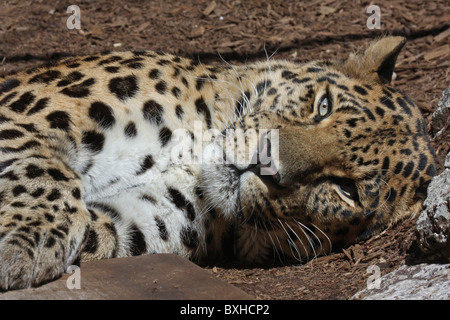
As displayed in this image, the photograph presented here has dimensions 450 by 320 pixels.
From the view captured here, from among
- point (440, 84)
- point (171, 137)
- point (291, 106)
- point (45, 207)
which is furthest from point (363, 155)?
point (440, 84)

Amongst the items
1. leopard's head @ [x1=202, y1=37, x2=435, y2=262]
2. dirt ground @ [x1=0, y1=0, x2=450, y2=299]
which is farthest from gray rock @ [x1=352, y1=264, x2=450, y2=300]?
dirt ground @ [x1=0, y1=0, x2=450, y2=299]

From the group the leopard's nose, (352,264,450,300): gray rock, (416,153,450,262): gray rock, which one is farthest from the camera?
the leopard's nose

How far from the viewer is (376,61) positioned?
5.71 metres

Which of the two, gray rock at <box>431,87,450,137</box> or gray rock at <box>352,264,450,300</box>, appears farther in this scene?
gray rock at <box>431,87,450,137</box>

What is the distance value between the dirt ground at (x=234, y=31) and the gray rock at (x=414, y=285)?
334 cm

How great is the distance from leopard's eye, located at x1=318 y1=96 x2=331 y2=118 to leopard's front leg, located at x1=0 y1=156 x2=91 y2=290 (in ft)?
6.70

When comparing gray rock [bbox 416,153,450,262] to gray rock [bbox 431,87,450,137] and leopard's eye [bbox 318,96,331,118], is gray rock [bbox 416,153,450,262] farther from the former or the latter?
gray rock [bbox 431,87,450,137]

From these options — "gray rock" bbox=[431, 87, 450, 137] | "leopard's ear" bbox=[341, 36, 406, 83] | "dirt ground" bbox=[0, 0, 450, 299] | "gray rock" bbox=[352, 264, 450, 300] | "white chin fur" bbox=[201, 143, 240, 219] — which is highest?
"dirt ground" bbox=[0, 0, 450, 299]

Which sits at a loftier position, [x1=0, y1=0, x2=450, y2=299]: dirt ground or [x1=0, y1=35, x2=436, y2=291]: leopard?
[x1=0, y1=0, x2=450, y2=299]: dirt ground

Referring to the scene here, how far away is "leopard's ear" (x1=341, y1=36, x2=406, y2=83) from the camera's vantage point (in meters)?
5.69

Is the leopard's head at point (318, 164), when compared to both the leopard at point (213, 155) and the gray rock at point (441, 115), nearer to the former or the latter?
the leopard at point (213, 155)

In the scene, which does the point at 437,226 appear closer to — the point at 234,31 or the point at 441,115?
the point at 441,115

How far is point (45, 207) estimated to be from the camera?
14.7 ft

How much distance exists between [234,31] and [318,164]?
5.02 m
